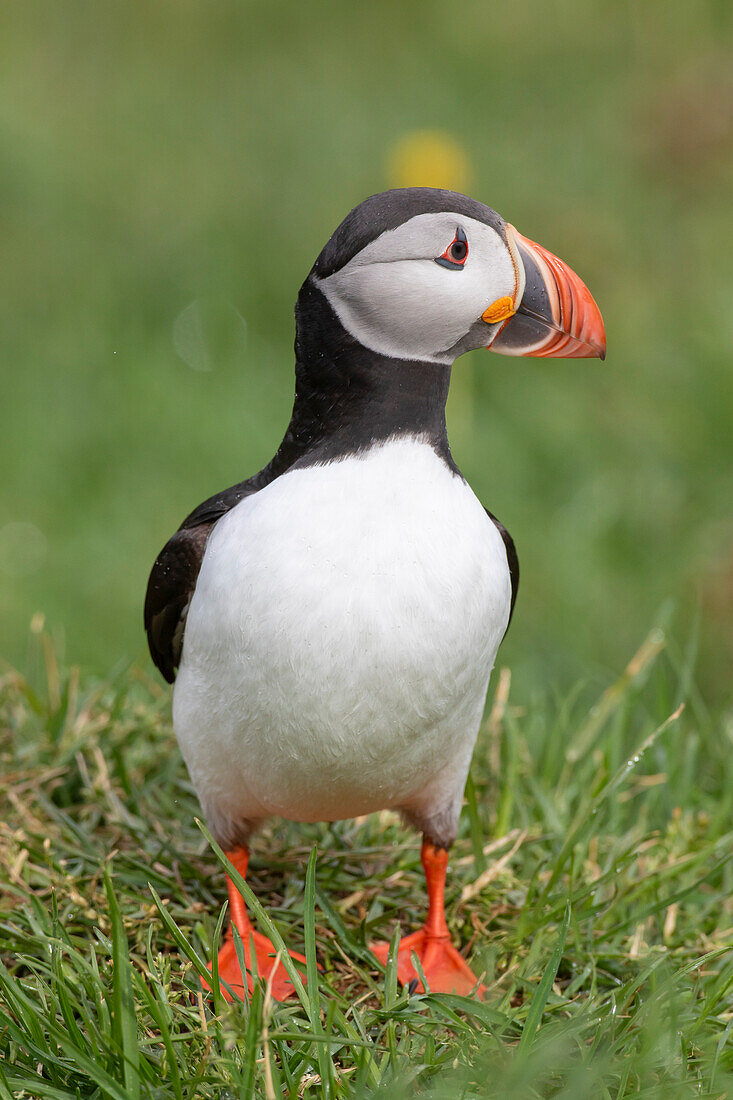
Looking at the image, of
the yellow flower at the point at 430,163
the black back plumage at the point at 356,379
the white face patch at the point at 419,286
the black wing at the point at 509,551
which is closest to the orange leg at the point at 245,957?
the black wing at the point at 509,551

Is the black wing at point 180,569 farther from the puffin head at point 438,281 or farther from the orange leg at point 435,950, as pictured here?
the orange leg at point 435,950

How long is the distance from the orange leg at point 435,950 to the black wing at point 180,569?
0.79m

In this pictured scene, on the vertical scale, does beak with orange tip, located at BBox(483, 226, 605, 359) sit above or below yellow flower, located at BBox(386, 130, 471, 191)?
below

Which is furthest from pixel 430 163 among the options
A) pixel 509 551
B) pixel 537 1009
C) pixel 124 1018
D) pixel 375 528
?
pixel 124 1018

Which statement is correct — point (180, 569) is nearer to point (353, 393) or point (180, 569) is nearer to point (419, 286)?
point (353, 393)

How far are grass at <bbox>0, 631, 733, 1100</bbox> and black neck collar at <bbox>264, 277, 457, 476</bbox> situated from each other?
2.63ft

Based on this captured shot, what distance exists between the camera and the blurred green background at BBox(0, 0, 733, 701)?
5.86m

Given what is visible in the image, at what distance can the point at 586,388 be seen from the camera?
22.3ft

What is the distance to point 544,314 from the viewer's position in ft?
8.60

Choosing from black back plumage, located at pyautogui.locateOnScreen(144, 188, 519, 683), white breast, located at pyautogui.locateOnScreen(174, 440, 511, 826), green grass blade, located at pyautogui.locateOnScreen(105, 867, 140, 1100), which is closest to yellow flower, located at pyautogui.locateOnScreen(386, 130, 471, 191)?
black back plumage, located at pyautogui.locateOnScreen(144, 188, 519, 683)

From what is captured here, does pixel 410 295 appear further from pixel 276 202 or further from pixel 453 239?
pixel 276 202

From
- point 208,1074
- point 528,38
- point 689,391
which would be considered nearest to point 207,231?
point 689,391

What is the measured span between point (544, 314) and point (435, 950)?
149 centimetres

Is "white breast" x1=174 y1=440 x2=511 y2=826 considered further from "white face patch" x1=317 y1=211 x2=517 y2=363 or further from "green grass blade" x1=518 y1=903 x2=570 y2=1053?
"green grass blade" x1=518 y1=903 x2=570 y2=1053
